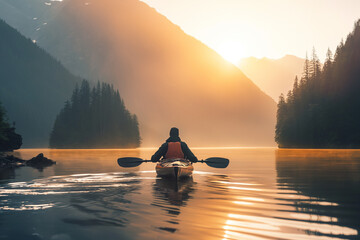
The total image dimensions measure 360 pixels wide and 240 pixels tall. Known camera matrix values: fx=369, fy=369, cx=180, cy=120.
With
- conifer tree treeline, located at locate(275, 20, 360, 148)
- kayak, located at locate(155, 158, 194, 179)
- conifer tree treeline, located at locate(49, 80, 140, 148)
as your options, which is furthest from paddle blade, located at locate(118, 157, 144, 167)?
conifer tree treeline, located at locate(49, 80, 140, 148)

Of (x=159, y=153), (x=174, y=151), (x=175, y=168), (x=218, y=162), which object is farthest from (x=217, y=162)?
(x=175, y=168)

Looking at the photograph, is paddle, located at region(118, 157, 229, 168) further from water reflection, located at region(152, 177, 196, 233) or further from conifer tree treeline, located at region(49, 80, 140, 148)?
conifer tree treeline, located at region(49, 80, 140, 148)

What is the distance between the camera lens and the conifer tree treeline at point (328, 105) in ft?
314

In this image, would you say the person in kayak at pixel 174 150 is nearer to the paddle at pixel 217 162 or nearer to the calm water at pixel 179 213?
the paddle at pixel 217 162

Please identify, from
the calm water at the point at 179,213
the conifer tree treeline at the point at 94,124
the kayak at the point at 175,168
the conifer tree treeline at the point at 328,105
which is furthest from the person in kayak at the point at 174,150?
the conifer tree treeline at the point at 94,124

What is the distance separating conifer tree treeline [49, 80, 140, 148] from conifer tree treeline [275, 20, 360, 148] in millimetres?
67157

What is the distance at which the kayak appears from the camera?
69.9ft

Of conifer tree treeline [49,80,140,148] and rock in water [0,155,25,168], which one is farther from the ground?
conifer tree treeline [49,80,140,148]

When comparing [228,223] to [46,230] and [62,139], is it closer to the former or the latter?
[46,230]

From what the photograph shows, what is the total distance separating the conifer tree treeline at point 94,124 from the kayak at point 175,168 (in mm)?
132831

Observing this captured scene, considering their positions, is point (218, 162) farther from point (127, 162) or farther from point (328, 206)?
point (328, 206)

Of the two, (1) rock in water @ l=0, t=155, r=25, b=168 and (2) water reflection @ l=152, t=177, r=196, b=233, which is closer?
(2) water reflection @ l=152, t=177, r=196, b=233

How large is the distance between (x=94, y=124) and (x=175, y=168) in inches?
5382

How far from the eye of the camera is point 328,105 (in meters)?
102
